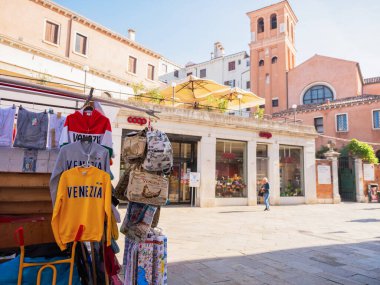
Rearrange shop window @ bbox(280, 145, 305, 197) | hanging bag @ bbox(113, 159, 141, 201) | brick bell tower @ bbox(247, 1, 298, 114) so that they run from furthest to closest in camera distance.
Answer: brick bell tower @ bbox(247, 1, 298, 114), shop window @ bbox(280, 145, 305, 197), hanging bag @ bbox(113, 159, 141, 201)

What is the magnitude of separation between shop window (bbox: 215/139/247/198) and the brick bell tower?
21.4m

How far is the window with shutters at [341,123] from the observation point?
27.8 m

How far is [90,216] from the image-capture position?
115 inches

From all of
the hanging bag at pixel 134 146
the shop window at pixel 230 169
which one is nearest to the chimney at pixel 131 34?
the shop window at pixel 230 169

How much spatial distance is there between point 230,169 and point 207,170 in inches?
70.8

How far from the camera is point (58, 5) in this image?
20.5 m

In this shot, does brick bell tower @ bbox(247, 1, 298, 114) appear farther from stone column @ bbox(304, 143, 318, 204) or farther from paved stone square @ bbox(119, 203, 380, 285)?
paved stone square @ bbox(119, 203, 380, 285)

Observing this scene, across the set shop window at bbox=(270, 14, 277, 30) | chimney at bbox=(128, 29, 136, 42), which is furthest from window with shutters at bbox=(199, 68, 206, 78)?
chimney at bbox=(128, 29, 136, 42)

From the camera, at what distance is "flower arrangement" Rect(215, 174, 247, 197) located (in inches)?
599

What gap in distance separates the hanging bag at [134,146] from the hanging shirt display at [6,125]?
2.39m

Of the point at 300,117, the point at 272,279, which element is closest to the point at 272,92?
the point at 300,117

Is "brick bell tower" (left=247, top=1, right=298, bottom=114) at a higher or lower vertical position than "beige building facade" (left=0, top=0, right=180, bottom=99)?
higher

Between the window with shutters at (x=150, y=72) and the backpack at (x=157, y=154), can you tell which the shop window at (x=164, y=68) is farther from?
the backpack at (x=157, y=154)

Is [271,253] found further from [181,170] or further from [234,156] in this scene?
[234,156]
